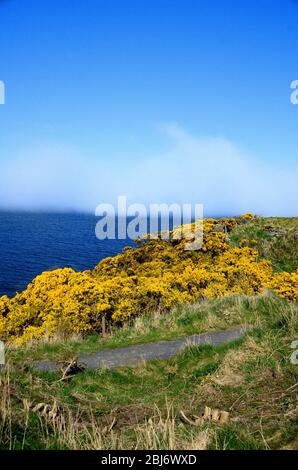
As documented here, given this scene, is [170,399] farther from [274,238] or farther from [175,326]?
[274,238]

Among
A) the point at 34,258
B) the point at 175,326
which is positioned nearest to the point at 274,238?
the point at 175,326

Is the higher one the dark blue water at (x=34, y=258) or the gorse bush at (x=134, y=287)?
the gorse bush at (x=134, y=287)

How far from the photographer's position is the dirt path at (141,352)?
32.9ft

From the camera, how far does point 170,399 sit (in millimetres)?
7500

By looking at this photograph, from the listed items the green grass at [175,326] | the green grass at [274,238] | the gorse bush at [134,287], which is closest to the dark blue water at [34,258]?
the gorse bush at [134,287]

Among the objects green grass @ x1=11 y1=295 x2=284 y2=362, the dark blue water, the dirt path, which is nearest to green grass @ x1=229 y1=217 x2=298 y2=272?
green grass @ x1=11 y1=295 x2=284 y2=362

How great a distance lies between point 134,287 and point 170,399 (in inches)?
385

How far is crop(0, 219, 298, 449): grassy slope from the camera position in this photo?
4.77m

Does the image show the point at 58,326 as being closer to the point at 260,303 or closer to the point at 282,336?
the point at 260,303

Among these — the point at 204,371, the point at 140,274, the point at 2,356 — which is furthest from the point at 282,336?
the point at 140,274

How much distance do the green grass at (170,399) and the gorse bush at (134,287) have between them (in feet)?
13.0

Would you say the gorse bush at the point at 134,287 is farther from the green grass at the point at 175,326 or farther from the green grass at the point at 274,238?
the green grass at the point at 274,238

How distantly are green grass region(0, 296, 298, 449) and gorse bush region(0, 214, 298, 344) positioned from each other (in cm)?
395

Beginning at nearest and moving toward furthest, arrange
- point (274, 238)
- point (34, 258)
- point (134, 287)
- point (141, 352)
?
point (141, 352), point (134, 287), point (274, 238), point (34, 258)
